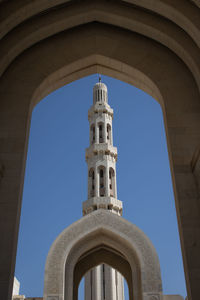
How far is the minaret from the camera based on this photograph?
2594 centimetres

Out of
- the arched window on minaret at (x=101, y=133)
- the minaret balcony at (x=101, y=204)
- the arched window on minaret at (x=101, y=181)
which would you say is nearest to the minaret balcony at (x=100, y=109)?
the arched window on minaret at (x=101, y=133)

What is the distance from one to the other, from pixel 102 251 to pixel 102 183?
890 centimetres

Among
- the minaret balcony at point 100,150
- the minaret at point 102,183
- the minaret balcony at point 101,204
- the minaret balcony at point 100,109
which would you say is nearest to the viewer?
the minaret balcony at point 101,204

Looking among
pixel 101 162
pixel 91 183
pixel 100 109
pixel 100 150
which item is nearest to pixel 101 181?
pixel 91 183

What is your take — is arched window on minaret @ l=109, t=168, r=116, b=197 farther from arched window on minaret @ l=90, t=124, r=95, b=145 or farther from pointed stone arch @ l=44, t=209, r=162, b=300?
pointed stone arch @ l=44, t=209, r=162, b=300

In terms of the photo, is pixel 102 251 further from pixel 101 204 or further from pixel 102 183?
pixel 102 183

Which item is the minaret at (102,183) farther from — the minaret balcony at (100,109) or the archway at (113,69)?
the archway at (113,69)

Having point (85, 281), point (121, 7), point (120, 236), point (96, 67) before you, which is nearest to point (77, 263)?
point (120, 236)

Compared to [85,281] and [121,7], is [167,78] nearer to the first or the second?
[121,7]

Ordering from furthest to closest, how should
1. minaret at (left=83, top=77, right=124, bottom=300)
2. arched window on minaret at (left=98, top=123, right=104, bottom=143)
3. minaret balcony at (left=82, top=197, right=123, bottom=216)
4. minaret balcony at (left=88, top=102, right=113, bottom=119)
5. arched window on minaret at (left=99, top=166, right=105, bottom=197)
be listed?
minaret balcony at (left=88, top=102, right=113, bottom=119), arched window on minaret at (left=98, top=123, right=104, bottom=143), arched window on minaret at (left=99, top=166, right=105, bottom=197), minaret at (left=83, top=77, right=124, bottom=300), minaret balcony at (left=82, top=197, right=123, bottom=216)

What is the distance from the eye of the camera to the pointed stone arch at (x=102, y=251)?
55.7ft

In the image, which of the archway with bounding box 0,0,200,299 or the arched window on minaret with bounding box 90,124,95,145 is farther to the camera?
the arched window on minaret with bounding box 90,124,95,145

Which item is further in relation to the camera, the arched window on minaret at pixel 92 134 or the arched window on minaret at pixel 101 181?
the arched window on minaret at pixel 92 134

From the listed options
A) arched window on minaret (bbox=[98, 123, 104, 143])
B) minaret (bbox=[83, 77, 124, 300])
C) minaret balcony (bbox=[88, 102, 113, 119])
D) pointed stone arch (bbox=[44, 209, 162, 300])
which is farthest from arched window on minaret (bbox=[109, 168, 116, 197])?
pointed stone arch (bbox=[44, 209, 162, 300])
